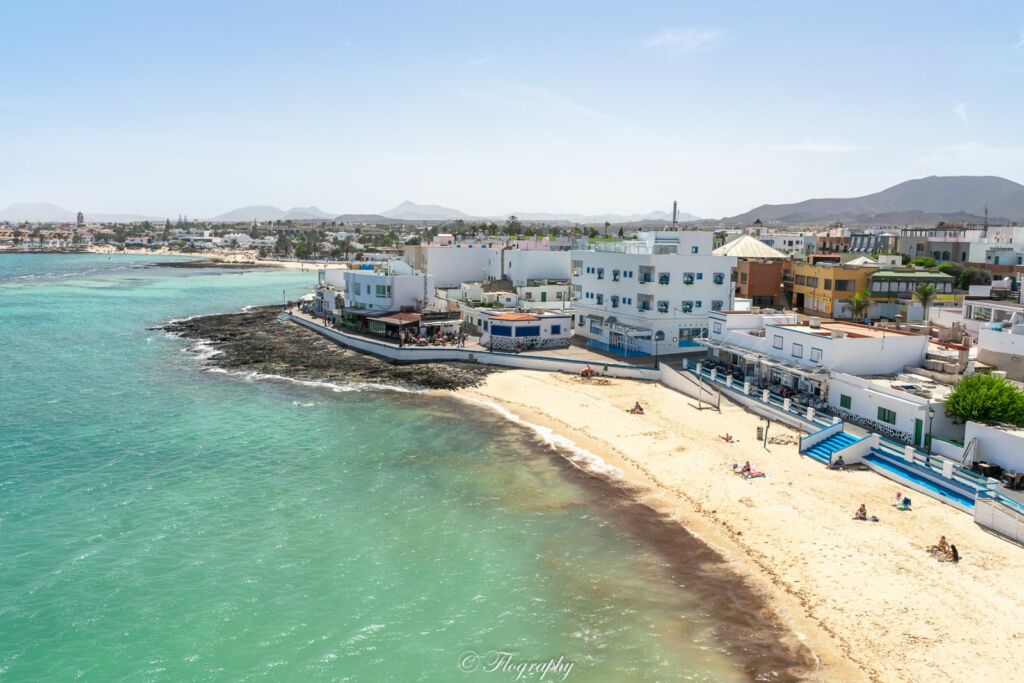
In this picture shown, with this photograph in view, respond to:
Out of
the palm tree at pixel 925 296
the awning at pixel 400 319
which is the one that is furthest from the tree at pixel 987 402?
the awning at pixel 400 319

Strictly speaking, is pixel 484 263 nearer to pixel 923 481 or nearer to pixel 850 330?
pixel 850 330

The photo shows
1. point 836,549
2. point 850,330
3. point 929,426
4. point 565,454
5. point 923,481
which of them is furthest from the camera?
point 850,330

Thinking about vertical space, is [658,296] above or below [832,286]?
below

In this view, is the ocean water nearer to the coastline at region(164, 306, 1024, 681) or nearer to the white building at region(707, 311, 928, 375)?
the coastline at region(164, 306, 1024, 681)

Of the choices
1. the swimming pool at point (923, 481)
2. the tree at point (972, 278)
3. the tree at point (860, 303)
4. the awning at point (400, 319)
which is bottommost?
the swimming pool at point (923, 481)

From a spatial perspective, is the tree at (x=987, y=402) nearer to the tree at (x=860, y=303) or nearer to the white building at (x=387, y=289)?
the tree at (x=860, y=303)

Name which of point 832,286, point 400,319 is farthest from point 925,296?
point 400,319
